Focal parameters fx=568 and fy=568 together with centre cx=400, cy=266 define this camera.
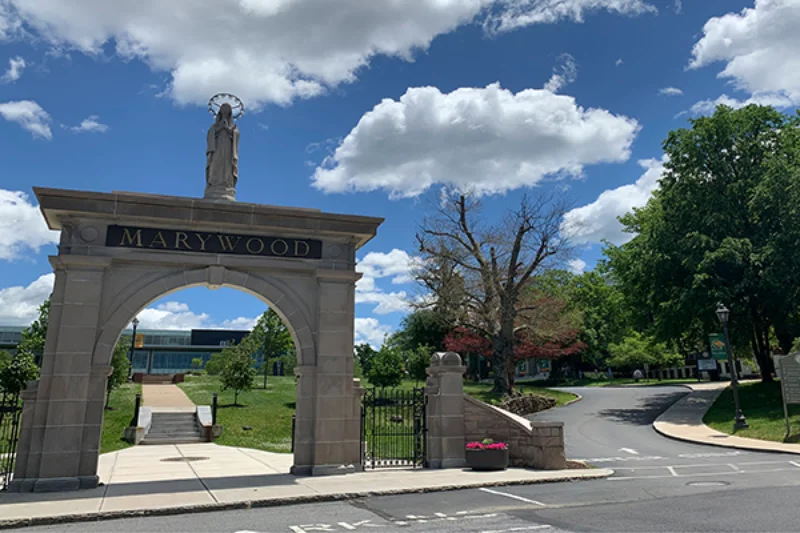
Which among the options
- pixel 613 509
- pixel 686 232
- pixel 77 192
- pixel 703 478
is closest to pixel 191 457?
pixel 77 192

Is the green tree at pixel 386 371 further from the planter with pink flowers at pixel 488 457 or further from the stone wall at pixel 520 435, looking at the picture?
the planter with pink flowers at pixel 488 457

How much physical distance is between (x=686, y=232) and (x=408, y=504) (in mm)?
24622

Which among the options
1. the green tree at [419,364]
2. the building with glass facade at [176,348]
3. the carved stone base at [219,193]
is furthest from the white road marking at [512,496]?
the building with glass facade at [176,348]

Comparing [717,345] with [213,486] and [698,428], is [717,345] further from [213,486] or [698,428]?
[213,486]

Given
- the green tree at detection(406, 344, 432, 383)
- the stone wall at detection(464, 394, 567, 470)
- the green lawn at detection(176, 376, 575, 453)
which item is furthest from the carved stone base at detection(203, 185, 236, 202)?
the green tree at detection(406, 344, 432, 383)

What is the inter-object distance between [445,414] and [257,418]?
1288cm

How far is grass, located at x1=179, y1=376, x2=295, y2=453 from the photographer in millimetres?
20031

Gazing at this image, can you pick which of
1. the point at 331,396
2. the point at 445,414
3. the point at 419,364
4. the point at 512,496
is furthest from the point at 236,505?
the point at 419,364

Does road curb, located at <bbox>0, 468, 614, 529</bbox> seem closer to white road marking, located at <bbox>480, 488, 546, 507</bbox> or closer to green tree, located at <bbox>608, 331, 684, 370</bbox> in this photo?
white road marking, located at <bbox>480, 488, 546, 507</bbox>

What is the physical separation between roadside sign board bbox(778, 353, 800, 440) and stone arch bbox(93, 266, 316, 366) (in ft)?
49.5

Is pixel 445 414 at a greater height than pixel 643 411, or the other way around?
pixel 445 414

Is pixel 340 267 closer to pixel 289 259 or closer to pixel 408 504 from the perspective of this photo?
pixel 289 259

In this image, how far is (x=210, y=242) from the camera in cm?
1238

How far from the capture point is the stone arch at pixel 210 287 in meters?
11.6
